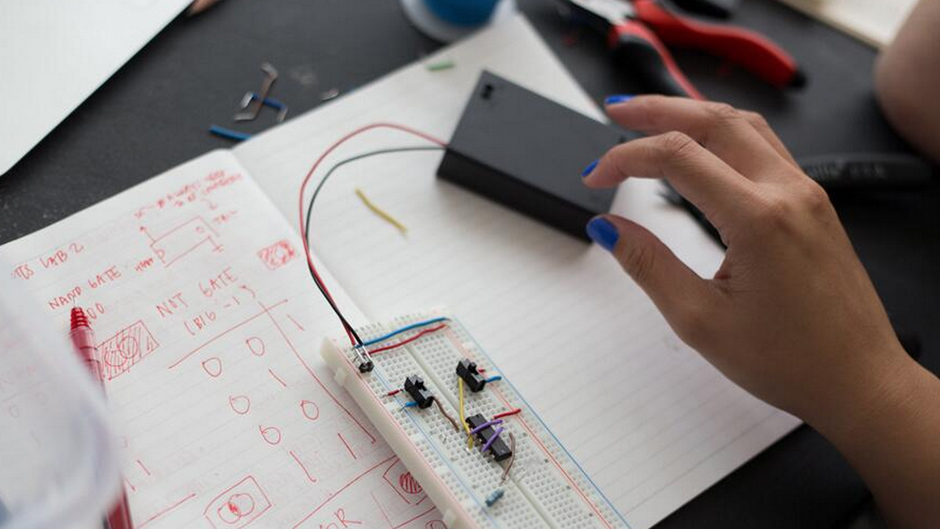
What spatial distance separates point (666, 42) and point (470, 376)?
63 centimetres

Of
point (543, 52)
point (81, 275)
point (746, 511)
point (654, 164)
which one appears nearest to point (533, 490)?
point (746, 511)

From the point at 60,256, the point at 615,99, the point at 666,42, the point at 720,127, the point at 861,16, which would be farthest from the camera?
the point at 861,16

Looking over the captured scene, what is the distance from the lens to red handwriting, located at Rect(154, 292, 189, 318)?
2.30 feet

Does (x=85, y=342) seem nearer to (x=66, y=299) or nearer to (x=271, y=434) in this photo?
(x=66, y=299)

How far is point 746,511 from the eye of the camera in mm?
737

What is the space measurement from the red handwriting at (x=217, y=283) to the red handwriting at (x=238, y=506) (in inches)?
7.3

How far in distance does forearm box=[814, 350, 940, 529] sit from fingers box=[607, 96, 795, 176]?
240 mm

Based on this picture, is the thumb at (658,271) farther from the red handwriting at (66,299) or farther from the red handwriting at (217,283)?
the red handwriting at (66,299)

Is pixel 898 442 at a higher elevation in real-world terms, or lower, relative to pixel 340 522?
higher

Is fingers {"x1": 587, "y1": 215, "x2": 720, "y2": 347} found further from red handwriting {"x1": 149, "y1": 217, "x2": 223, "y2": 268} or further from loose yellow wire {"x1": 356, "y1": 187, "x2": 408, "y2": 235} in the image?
red handwriting {"x1": 149, "y1": 217, "x2": 223, "y2": 268}

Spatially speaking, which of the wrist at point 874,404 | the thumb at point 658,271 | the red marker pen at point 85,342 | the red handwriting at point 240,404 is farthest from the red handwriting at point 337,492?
the wrist at point 874,404

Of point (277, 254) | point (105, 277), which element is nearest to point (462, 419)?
point (277, 254)

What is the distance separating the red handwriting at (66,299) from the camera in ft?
2.24

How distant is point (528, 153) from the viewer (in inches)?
34.1
